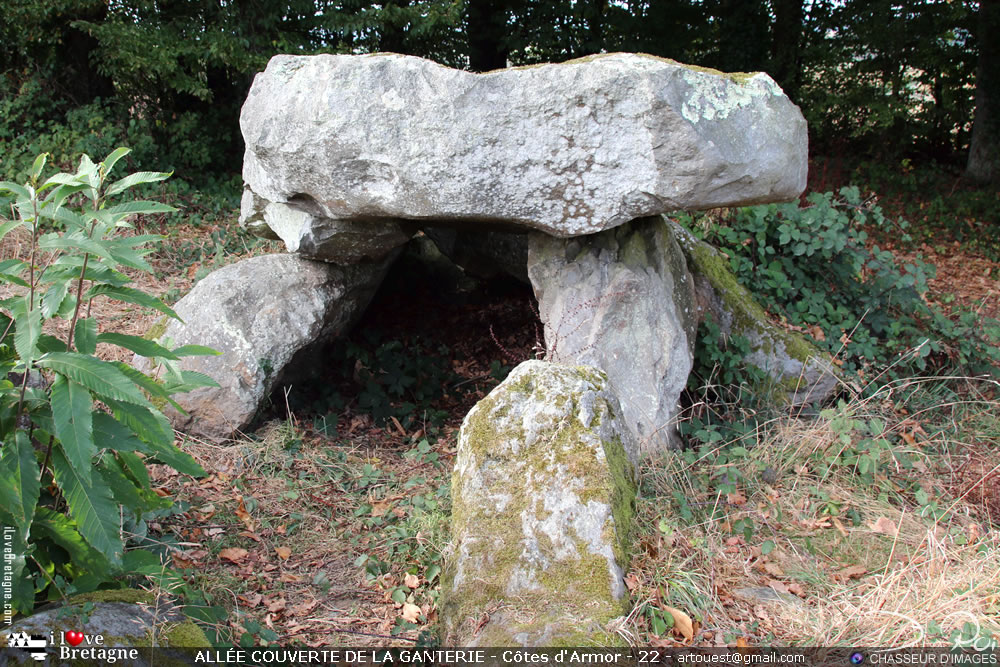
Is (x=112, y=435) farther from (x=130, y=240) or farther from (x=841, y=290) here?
(x=841, y=290)

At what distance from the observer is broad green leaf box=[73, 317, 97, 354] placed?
226 cm

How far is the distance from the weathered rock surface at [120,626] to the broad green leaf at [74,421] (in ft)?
1.50

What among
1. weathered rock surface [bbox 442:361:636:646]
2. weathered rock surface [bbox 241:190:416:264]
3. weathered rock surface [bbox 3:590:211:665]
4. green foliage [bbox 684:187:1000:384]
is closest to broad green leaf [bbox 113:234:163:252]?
weathered rock surface [bbox 3:590:211:665]

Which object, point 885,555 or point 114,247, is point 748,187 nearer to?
point 885,555

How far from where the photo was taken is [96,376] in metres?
2.08

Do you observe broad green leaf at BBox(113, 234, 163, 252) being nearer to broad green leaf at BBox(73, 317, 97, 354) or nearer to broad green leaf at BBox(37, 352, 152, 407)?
broad green leaf at BBox(73, 317, 97, 354)

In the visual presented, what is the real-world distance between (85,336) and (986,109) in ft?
34.1

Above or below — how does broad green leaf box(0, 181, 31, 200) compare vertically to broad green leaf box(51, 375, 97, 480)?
above

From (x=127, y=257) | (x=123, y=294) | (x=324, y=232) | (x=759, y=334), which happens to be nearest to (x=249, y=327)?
(x=324, y=232)

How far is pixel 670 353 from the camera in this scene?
13.6ft

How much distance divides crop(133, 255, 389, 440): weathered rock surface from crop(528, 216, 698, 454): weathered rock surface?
1.36m

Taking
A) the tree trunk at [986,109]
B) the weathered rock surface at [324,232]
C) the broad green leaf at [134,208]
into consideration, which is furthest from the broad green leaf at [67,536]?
the tree trunk at [986,109]

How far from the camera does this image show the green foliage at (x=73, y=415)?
2061mm

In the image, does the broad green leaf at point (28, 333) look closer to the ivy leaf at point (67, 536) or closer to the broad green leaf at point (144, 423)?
the broad green leaf at point (144, 423)
